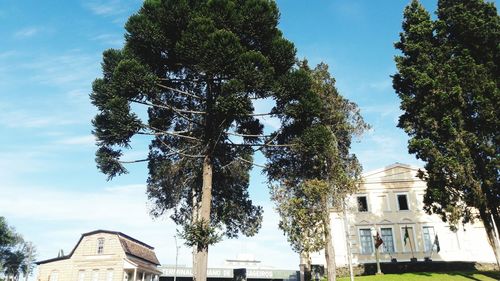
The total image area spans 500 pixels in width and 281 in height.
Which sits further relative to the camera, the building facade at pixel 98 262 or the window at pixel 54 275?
the window at pixel 54 275

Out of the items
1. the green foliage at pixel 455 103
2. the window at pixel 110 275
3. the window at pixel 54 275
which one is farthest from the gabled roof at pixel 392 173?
the window at pixel 54 275

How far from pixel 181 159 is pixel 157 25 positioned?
10499mm

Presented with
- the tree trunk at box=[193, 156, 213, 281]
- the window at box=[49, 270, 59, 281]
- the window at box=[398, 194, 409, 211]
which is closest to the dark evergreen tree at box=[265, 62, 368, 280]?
the tree trunk at box=[193, 156, 213, 281]

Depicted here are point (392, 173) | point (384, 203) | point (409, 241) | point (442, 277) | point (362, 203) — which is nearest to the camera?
point (442, 277)

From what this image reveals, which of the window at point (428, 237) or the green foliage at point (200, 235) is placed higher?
the window at point (428, 237)

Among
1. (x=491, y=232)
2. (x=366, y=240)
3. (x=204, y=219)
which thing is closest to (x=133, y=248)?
(x=366, y=240)

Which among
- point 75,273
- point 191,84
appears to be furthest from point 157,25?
point 75,273

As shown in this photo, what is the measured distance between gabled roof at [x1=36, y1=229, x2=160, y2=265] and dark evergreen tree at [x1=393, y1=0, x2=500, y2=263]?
30.3 m

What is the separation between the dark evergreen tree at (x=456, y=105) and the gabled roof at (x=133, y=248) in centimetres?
3030

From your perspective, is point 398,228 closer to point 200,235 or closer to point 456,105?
point 456,105

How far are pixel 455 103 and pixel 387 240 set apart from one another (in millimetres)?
18017

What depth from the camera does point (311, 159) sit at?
2884 cm

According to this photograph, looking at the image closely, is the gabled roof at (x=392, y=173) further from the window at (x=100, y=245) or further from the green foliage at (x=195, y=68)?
the window at (x=100, y=245)

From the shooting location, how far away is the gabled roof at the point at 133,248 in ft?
146
